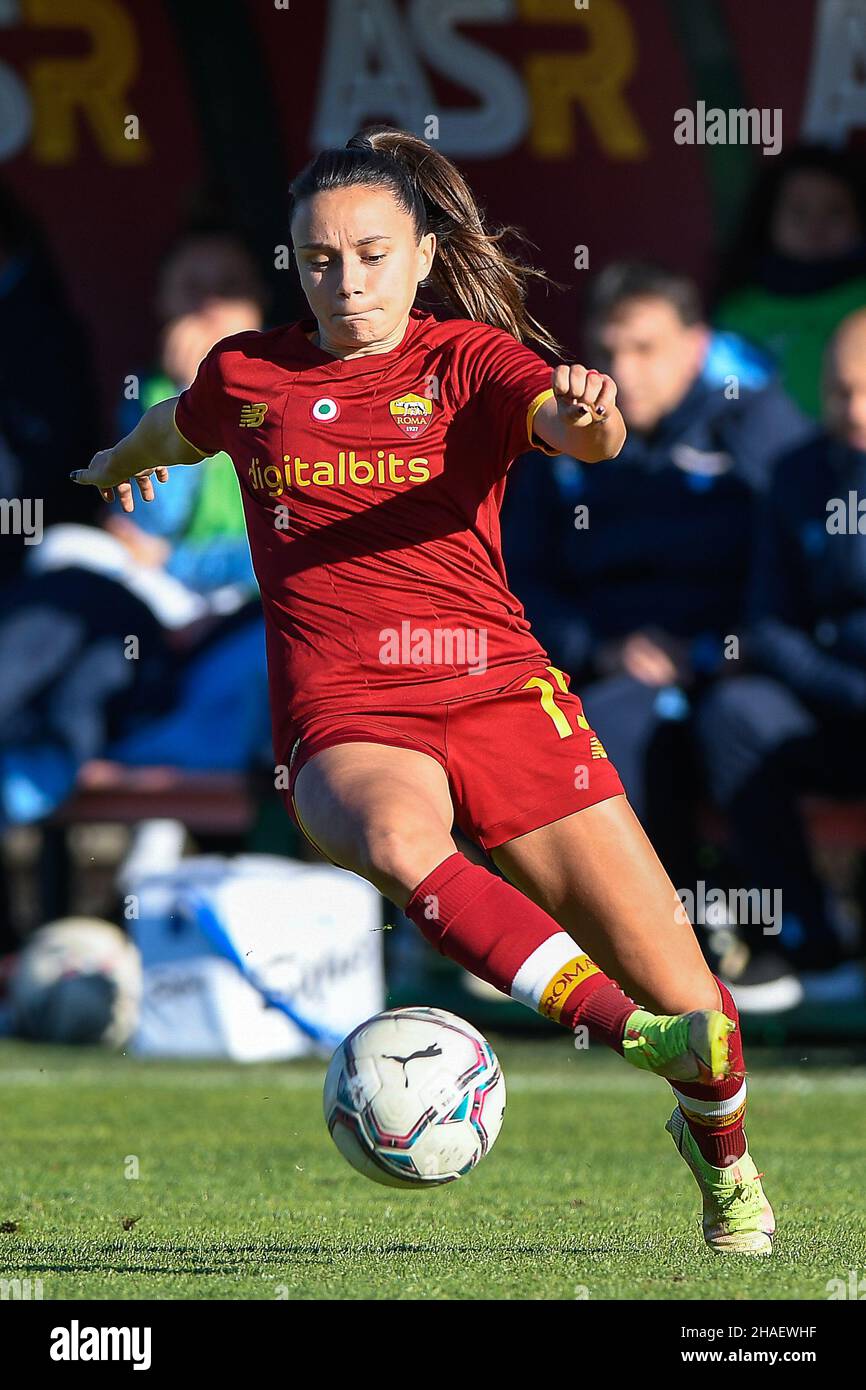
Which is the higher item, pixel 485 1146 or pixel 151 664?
pixel 151 664

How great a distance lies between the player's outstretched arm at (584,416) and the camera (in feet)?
12.1

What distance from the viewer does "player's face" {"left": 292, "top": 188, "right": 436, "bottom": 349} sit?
4082 mm

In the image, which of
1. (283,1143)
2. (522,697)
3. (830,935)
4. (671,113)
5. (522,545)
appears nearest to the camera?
(522,697)

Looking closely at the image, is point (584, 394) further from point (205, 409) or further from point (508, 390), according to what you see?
point (205, 409)

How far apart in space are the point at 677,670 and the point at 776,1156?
2.56 meters

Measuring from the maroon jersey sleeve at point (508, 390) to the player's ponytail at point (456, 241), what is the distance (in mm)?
149

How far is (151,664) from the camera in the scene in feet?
27.5

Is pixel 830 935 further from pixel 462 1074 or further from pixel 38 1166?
pixel 462 1074

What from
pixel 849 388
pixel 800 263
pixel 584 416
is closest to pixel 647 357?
pixel 849 388

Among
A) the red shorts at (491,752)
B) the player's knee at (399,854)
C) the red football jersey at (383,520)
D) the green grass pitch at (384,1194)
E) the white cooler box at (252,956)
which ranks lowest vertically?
the green grass pitch at (384,1194)

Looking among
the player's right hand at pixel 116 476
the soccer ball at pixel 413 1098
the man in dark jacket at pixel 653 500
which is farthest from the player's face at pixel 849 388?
the soccer ball at pixel 413 1098

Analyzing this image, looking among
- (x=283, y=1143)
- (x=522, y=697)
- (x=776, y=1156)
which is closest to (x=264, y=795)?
(x=283, y=1143)

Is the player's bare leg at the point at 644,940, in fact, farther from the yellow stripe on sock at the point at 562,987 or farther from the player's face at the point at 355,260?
the player's face at the point at 355,260

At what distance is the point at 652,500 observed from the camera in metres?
7.94
